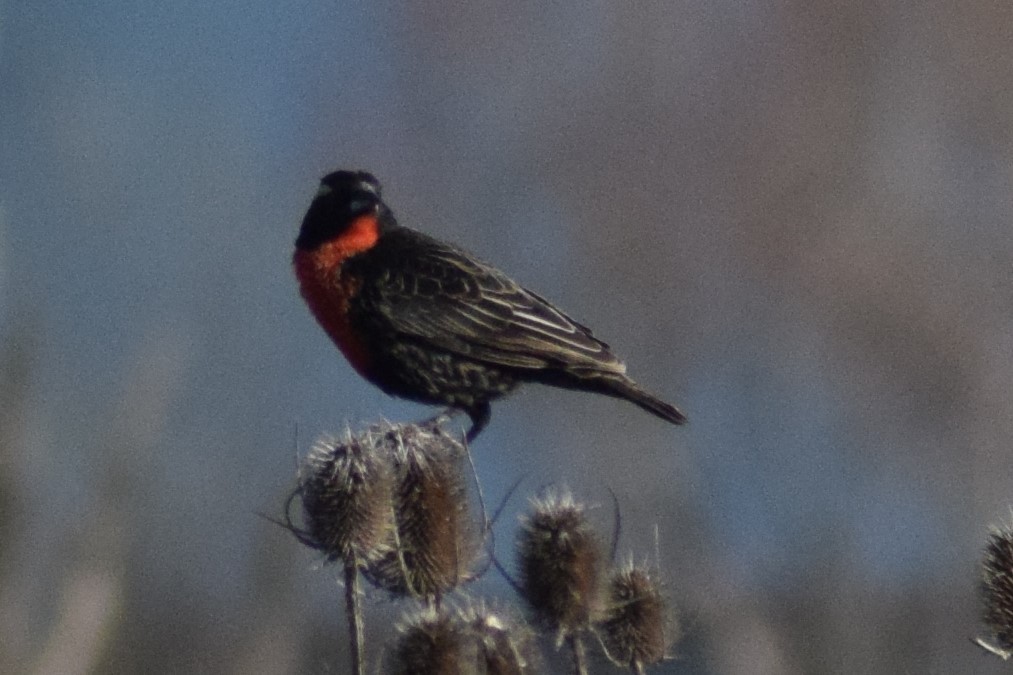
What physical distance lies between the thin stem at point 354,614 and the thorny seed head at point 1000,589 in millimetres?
1791

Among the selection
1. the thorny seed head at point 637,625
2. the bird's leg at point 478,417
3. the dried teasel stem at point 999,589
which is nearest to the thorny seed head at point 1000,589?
the dried teasel stem at point 999,589

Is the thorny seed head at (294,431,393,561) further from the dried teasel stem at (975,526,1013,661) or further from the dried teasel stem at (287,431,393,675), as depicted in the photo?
the dried teasel stem at (975,526,1013,661)

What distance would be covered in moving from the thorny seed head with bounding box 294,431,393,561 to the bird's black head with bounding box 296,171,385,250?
5.58 ft

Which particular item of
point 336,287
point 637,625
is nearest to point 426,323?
point 336,287

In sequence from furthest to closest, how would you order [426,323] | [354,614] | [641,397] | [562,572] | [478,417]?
[478,417] < [426,323] < [641,397] < [562,572] < [354,614]

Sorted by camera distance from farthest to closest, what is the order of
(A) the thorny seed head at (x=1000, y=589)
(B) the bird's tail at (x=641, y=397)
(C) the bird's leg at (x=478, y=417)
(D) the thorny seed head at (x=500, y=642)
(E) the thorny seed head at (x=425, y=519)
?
1. (C) the bird's leg at (x=478, y=417)
2. (B) the bird's tail at (x=641, y=397)
3. (A) the thorny seed head at (x=1000, y=589)
4. (E) the thorny seed head at (x=425, y=519)
5. (D) the thorny seed head at (x=500, y=642)

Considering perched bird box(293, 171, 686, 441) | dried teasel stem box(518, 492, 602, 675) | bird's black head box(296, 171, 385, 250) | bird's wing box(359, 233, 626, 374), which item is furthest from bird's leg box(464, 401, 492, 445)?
dried teasel stem box(518, 492, 602, 675)

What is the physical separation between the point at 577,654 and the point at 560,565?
36 cm

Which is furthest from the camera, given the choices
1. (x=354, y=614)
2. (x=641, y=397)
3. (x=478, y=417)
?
(x=478, y=417)

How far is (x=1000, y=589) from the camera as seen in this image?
5.05 m

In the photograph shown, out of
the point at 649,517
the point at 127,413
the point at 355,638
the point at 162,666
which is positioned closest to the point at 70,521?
the point at 127,413

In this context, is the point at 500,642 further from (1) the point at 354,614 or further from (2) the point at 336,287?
(2) the point at 336,287

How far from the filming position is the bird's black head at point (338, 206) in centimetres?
680

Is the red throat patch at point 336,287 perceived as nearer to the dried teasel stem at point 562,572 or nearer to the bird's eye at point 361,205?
the bird's eye at point 361,205
